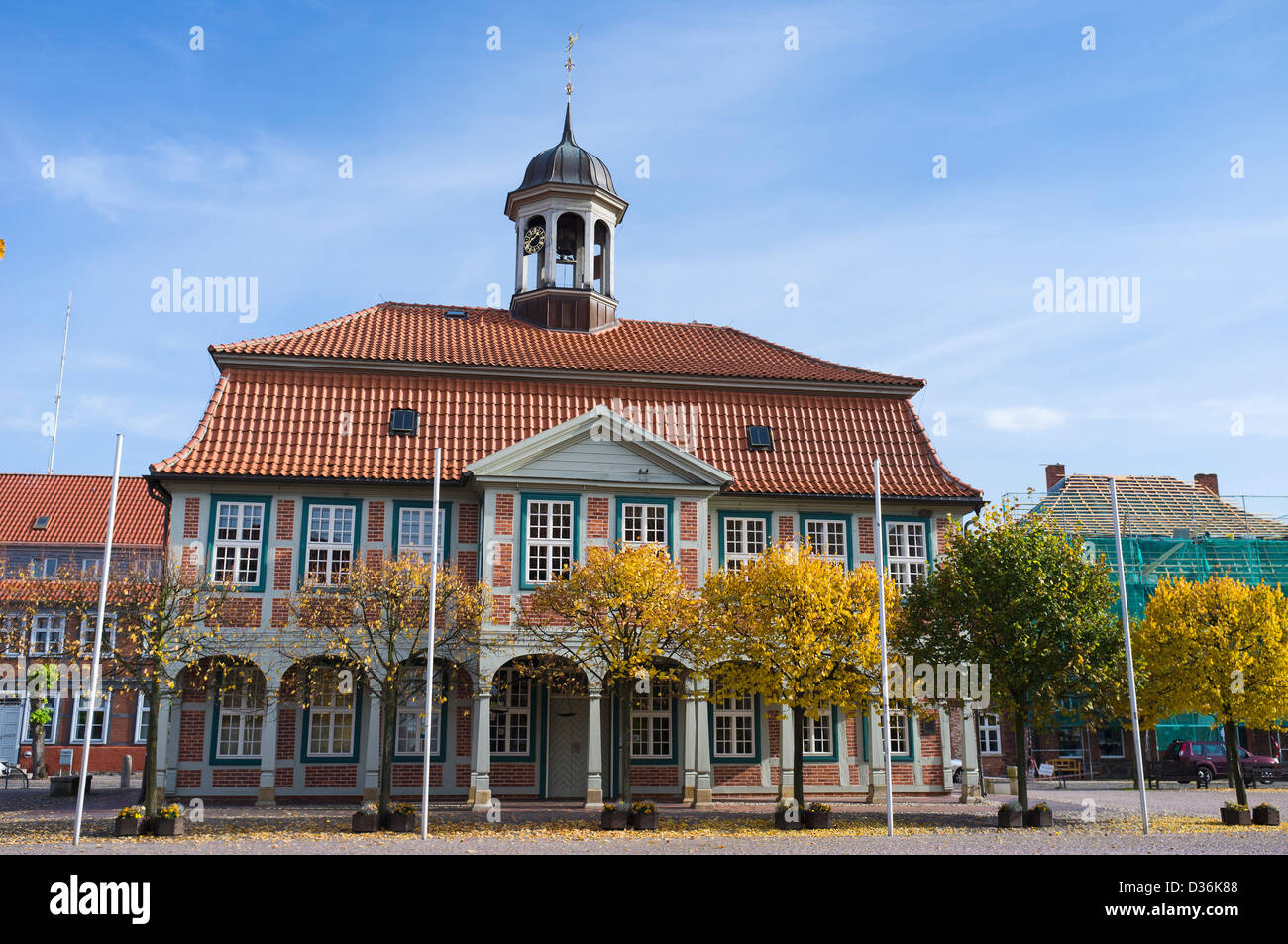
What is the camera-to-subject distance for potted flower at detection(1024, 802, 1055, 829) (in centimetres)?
2211

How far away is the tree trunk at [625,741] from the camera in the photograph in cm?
2136

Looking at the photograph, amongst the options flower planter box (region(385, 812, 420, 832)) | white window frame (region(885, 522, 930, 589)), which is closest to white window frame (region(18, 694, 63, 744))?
flower planter box (region(385, 812, 420, 832))

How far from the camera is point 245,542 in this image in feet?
84.0

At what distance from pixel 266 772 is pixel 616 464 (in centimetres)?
1051

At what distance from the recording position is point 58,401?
5478 centimetres

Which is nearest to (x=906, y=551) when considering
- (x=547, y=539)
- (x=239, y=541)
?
(x=547, y=539)

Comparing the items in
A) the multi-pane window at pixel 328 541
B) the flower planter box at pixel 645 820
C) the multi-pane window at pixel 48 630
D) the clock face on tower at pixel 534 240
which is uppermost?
the clock face on tower at pixel 534 240

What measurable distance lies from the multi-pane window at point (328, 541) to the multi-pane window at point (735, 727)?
976 cm

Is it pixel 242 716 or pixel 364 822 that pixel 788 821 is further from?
pixel 242 716

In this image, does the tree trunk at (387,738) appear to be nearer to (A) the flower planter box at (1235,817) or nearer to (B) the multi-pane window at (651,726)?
(B) the multi-pane window at (651,726)

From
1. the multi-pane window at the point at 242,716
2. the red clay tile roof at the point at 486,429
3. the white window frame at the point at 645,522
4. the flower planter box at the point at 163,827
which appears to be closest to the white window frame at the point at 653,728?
the white window frame at the point at 645,522

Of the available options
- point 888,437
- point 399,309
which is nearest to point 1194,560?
point 888,437

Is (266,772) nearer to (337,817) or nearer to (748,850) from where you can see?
(337,817)

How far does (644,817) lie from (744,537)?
890 centimetres
